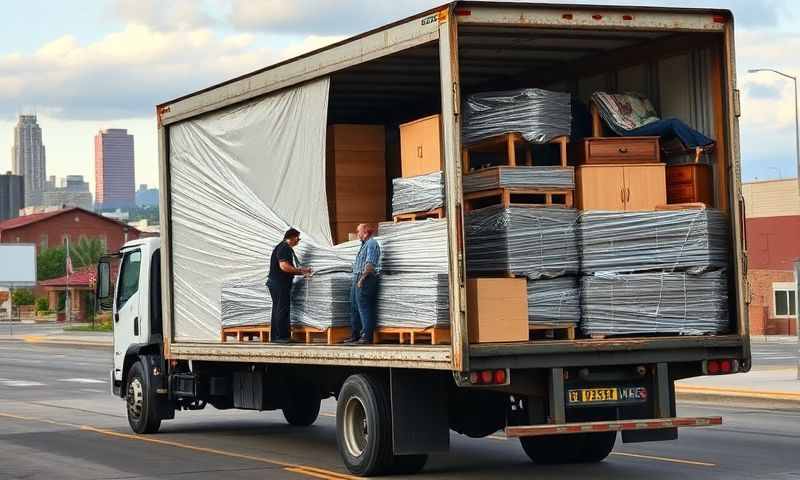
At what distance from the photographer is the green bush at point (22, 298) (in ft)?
398

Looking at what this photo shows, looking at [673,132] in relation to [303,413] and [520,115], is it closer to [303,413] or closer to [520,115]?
[520,115]

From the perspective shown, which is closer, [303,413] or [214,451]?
[214,451]

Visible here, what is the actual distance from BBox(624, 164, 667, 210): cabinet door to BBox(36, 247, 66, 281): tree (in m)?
125

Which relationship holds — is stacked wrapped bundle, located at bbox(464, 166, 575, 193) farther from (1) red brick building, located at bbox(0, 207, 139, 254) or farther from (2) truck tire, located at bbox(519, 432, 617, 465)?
(1) red brick building, located at bbox(0, 207, 139, 254)

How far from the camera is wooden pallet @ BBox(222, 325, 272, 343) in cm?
1470

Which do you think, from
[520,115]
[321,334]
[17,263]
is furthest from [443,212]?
[17,263]

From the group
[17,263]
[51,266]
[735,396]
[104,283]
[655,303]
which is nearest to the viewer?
[655,303]

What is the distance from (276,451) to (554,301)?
501 cm

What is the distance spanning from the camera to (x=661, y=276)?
12.3m

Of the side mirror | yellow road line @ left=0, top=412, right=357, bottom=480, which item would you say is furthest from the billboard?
the side mirror

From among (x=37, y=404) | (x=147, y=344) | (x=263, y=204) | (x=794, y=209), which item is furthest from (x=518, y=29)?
(x=794, y=209)

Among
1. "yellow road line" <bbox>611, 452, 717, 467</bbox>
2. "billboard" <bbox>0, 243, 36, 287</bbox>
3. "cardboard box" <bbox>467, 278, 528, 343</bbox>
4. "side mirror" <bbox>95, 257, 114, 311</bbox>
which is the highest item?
"billboard" <bbox>0, 243, 36, 287</bbox>

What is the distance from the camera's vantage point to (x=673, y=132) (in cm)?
1292

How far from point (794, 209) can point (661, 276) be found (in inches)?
1972
